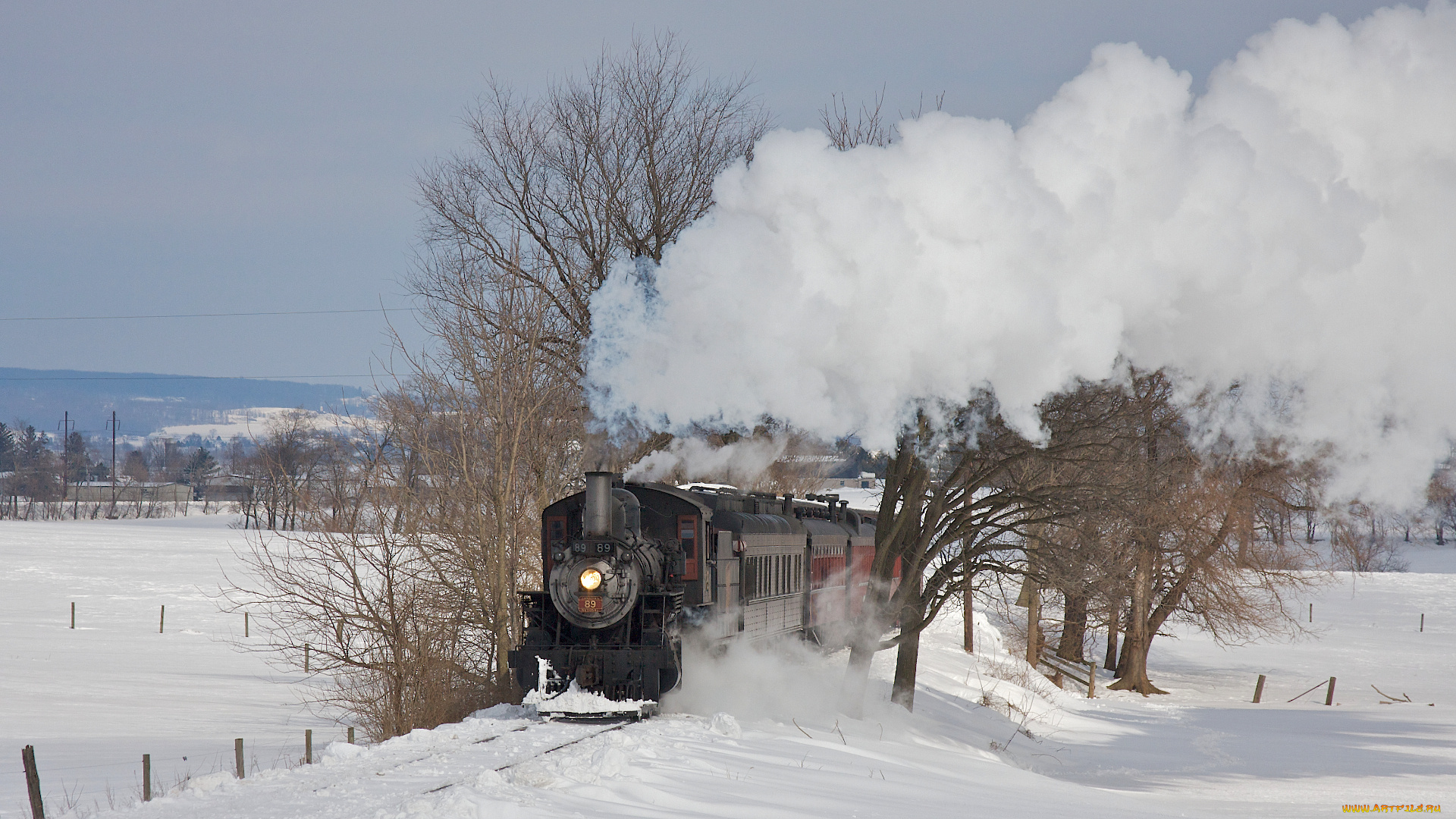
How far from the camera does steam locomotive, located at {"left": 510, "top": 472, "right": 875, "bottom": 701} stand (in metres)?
13.0

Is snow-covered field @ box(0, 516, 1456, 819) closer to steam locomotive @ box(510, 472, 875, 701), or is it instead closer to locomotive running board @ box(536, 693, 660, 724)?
locomotive running board @ box(536, 693, 660, 724)

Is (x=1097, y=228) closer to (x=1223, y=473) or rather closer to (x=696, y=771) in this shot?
(x=696, y=771)

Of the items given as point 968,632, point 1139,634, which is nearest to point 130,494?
point 968,632

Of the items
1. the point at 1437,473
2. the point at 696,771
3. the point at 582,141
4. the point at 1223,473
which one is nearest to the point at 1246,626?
the point at 1223,473

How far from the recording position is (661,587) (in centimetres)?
1350

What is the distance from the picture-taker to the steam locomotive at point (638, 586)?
1298cm

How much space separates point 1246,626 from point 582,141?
2318cm

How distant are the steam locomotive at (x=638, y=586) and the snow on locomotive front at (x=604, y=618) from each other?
13 mm

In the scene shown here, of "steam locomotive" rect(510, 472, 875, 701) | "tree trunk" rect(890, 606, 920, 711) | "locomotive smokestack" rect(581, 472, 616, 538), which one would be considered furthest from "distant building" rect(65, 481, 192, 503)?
"locomotive smokestack" rect(581, 472, 616, 538)

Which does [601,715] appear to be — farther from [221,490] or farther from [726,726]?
[221,490]

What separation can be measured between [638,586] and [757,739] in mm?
2275

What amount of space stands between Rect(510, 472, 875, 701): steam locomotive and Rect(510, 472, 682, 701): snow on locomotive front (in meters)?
0.01

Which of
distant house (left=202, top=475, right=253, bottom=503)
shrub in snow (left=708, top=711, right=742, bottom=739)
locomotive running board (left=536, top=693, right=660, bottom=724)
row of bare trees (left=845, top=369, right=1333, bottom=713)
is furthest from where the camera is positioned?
distant house (left=202, top=475, right=253, bottom=503)

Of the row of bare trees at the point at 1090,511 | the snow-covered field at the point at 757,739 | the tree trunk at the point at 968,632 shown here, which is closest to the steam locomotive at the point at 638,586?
the snow-covered field at the point at 757,739
